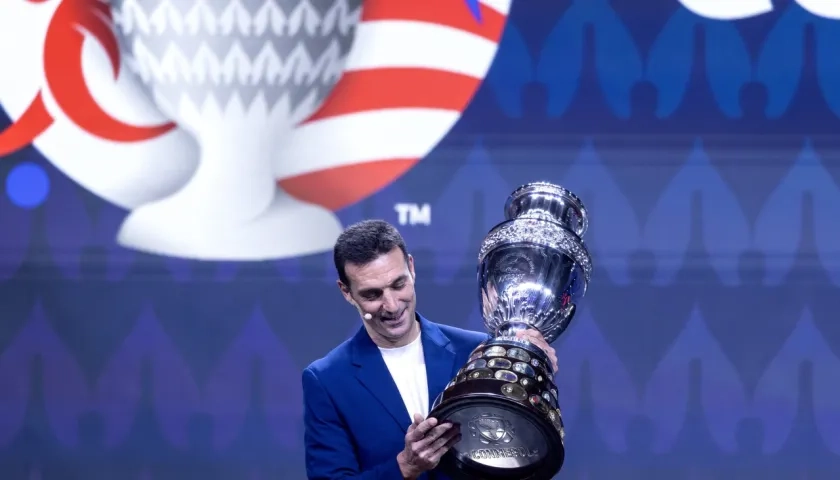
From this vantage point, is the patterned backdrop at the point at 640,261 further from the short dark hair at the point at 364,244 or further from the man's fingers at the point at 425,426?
the man's fingers at the point at 425,426

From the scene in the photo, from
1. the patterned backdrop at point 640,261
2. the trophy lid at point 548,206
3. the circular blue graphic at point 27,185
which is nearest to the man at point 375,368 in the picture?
the trophy lid at point 548,206

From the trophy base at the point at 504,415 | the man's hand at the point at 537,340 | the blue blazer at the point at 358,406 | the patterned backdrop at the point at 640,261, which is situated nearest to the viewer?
the trophy base at the point at 504,415

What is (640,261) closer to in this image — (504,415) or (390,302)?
(390,302)

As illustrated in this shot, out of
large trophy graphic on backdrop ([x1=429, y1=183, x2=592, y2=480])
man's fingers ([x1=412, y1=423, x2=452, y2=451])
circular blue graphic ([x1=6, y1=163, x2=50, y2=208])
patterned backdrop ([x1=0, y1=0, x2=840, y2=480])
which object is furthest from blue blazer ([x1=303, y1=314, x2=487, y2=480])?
circular blue graphic ([x1=6, y1=163, x2=50, y2=208])

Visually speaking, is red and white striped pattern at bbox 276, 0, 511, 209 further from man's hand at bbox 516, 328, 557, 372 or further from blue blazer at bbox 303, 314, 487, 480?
man's hand at bbox 516, 328, 557, 372

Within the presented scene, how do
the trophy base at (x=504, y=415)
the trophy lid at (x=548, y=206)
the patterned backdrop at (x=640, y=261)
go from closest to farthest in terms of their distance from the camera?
1. the trophy base at (x=504, y=415)
2. the trophy lid at (x=548, y=206)
3. the patterned backdrop at (x=640, y=261)

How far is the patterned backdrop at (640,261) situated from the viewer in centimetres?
311

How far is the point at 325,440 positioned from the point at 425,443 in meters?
0.35

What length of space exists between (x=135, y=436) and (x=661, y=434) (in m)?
1.73

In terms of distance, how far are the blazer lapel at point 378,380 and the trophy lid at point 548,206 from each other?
0.43m

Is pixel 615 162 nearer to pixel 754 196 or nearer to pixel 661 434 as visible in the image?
pixel 754 196

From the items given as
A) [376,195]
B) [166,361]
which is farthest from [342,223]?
[166,361]

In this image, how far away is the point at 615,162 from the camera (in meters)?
3.13

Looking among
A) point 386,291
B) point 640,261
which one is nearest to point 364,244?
point 386,291
